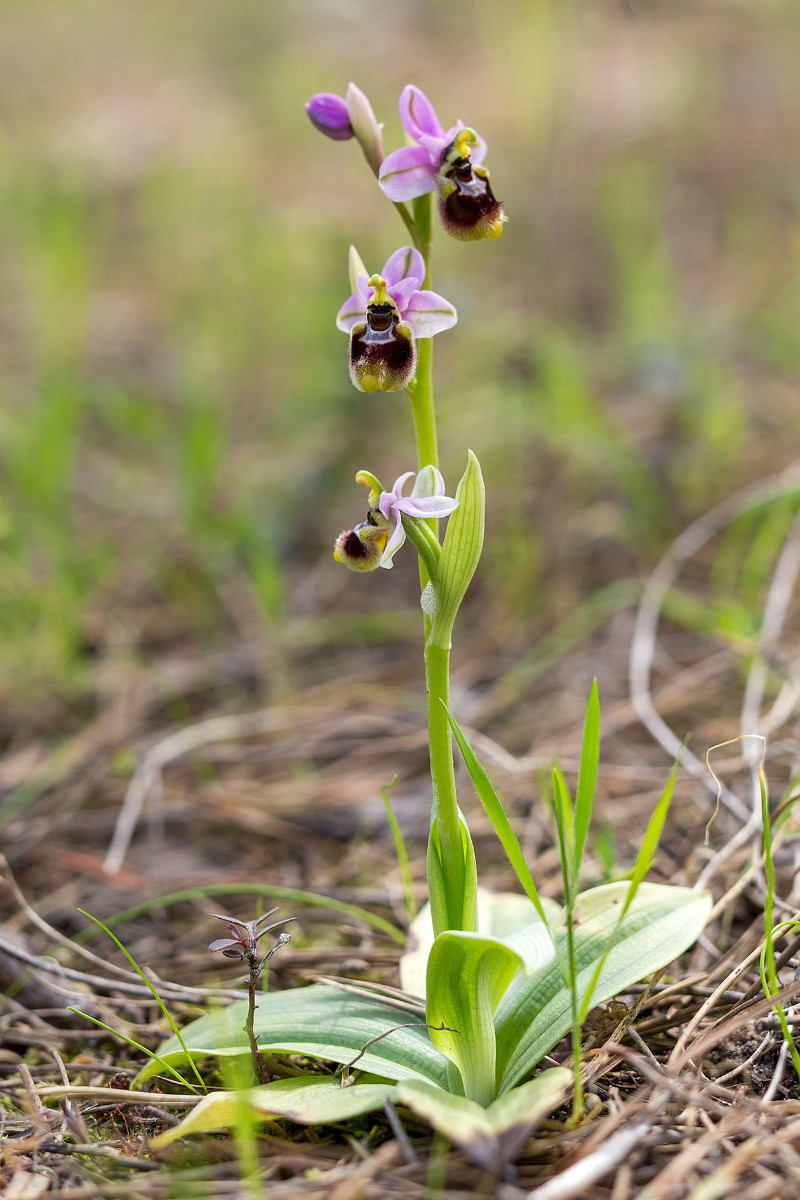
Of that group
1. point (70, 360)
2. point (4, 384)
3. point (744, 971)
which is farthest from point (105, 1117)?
point (4, 384)

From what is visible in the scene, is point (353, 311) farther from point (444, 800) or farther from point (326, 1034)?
point (326, 1034)

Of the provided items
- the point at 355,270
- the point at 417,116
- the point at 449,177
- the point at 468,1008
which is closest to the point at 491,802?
the point at 468,1008

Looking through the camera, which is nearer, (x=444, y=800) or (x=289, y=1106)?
(x=289, y=1106)

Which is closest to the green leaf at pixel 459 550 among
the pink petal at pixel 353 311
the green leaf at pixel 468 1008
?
the pink petal at pixel 353 311

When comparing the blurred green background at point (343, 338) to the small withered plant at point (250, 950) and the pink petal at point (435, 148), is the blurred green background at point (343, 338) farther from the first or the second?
the small withered plant at point (250, 950)

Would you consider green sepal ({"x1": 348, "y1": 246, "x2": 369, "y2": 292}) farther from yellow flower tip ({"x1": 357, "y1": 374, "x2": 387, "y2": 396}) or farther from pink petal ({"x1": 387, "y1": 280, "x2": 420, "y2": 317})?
yellow flower tip ({"x1": 357, "y1": 374, "x2": 387, "y2": 396})

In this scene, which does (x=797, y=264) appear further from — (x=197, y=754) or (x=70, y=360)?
(x=197, y=754)
